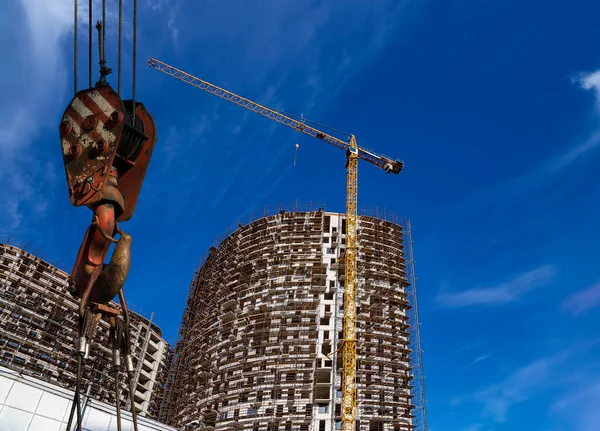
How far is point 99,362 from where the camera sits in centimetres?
6000

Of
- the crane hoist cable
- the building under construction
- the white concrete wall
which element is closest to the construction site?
the building under construction

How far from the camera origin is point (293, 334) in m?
56.0

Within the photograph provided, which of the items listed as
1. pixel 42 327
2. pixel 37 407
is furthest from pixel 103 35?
pixel 42 327

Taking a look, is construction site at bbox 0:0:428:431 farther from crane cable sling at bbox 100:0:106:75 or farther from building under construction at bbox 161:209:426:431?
crane cable sling at bbox 100:0:106:75

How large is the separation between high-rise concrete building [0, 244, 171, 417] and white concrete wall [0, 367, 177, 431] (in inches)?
1021

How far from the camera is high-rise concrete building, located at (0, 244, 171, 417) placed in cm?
5444

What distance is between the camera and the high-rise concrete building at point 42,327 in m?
54.4

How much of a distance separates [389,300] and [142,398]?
36486mm

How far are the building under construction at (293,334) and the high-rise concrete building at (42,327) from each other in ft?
34.3

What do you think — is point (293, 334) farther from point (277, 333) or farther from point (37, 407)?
point (37, 407)

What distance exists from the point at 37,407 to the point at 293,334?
33321mm

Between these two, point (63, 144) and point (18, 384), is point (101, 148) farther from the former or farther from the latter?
point (18, 384)

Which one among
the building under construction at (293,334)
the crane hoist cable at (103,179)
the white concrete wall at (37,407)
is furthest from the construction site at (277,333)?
the crane hoist cable at (103,179)

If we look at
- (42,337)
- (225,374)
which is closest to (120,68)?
(225,374)
